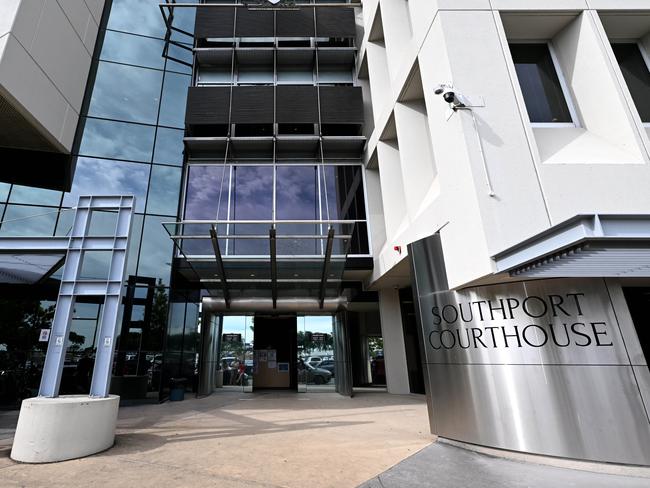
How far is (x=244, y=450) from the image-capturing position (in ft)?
20.6

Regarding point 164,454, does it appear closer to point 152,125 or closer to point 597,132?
point 597,132

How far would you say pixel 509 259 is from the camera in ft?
17.9

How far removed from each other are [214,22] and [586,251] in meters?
21.0

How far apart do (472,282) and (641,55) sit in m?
7.79

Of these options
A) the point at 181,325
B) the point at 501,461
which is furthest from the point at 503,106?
the point at 181,325

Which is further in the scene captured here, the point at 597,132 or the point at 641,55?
the point at 641,55

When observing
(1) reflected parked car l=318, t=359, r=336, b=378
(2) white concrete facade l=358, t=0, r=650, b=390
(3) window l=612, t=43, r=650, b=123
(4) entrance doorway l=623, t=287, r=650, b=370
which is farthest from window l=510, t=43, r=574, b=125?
(1) reflected parked car l=318, t=359, r=336, b=378

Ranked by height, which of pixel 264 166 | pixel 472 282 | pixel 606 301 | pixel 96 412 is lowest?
pixel 96 412

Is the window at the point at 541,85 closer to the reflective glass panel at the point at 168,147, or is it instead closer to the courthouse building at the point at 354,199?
the courthouse building at the point at 354,199

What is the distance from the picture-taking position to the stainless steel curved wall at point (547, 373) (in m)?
5.11

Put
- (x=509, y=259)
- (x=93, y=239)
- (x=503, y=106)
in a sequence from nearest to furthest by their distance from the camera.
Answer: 1. (x=509, y=259)
2. (x=503, y=106)
3. (x=93, y=239)

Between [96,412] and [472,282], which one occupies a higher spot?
[472,282]

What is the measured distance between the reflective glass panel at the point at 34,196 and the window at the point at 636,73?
1837cm

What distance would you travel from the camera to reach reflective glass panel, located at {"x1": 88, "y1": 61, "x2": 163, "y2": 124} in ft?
49.8
